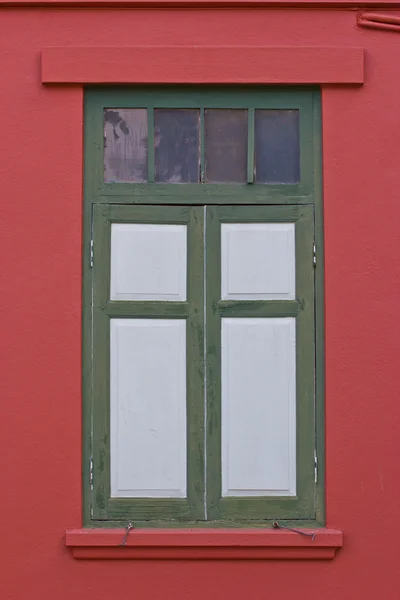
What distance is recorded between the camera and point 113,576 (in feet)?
16.4

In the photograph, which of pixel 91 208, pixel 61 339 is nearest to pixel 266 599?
pixel 61 339

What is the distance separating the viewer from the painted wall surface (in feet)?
16.4

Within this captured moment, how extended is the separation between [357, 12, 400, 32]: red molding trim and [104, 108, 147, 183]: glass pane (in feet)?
4.03

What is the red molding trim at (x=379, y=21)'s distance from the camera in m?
5.14

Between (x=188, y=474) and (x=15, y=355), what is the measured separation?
1.07 meters

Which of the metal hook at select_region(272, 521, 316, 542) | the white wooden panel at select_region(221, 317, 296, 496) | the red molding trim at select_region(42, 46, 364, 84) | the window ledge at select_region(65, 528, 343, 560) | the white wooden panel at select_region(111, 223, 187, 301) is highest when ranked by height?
the red molding trim at select_region(42, 46, 364, 84)

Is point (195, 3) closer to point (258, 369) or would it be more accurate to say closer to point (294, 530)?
point (258, 369)

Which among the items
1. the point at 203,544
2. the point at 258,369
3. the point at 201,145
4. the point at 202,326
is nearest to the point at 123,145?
the point at 201,145

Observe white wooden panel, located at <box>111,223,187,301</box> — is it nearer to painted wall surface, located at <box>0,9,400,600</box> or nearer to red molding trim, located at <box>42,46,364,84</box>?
painted wall surface, located at <box>0,9,400,600</box>

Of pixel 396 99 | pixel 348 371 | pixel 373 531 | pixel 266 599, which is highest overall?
pixel 396 99

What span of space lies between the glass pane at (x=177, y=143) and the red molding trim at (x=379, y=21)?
980mm

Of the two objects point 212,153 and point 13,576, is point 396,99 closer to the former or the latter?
point 212,153

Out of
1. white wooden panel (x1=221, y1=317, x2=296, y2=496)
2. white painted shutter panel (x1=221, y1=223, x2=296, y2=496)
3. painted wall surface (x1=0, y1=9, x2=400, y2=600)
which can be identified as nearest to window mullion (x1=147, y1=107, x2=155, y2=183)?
painted wall surface (x1=0, y1=9, x2=400, y2=600)

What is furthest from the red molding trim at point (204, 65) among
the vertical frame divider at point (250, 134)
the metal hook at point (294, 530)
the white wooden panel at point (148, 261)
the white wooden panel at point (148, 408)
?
the metal hook at point (294, 530)
